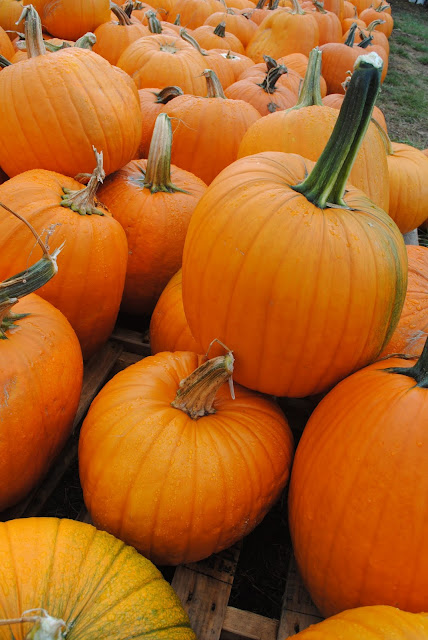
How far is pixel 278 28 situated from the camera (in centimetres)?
480

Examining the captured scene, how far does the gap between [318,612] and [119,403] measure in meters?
0.75

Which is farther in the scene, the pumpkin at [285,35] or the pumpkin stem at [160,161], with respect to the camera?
the pumpkin at [285,35]

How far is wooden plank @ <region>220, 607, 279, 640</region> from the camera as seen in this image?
53.3 inches

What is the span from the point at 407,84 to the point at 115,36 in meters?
5.41

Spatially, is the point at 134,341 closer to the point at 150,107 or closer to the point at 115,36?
the point at 150,107

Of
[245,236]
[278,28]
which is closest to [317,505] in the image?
[245,236]

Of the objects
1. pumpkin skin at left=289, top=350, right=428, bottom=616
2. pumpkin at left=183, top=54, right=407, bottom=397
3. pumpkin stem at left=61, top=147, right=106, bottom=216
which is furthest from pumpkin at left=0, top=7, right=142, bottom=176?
Answer: pumpkin skin at left=289, top=350, right=428, bottom=616

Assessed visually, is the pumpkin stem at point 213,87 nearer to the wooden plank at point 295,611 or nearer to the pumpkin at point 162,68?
the pumpkin at point 162,68

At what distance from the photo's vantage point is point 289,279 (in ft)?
4.18

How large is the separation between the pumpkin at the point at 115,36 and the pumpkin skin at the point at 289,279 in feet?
9.73

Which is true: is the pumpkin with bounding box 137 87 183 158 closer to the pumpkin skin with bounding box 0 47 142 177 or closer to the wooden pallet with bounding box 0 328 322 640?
the pumpkin skin with bounding box 0 47 142 177

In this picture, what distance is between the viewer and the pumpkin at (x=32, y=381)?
133 cm

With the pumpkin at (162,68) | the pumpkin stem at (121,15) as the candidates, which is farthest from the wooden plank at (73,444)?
the pumpkin stem at (121,15)

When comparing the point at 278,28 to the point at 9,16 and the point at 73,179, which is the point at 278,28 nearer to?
the point at 9,16
